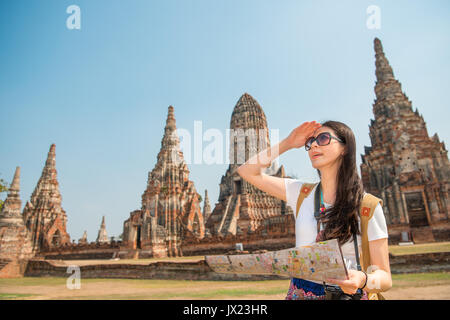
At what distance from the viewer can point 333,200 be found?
1876mm

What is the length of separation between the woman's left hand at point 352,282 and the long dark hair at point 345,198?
10.1 inches

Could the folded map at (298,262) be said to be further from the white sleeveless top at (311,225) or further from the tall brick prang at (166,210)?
the tall brick prang at (166,210)

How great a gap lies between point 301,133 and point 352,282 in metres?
1.15

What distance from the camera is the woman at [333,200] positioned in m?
1.55

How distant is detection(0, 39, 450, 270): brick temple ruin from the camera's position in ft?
72.3

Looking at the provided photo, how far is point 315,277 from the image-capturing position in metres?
1.38

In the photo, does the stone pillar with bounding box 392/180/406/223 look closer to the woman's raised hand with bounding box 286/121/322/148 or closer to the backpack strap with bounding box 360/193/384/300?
the woman's raised hand with bounding box 286/121/322/148

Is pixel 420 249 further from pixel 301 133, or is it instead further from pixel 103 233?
pixel 103 233

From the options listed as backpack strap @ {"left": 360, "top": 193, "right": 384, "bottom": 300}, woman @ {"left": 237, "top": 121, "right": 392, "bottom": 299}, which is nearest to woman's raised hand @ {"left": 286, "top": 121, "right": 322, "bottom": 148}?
woman @ {"left": 237, "top": 121, "right": 392, "bottom": 299}

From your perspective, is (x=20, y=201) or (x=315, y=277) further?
(x=20, y=201)

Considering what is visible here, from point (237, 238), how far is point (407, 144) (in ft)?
58.1

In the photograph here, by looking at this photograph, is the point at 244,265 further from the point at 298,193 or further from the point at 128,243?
the point at 128,243
